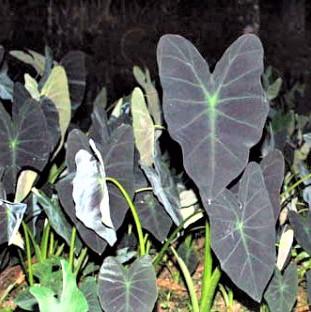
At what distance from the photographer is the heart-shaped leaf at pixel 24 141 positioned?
1547 millimetres

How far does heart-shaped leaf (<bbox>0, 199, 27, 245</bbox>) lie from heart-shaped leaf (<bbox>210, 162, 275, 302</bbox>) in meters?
Answer: 0.38

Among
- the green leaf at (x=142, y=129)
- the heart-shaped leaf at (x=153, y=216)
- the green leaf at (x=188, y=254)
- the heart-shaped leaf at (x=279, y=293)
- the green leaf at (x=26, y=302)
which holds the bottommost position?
the green leaf at (x=188, y=254)

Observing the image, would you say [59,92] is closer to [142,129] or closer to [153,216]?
[142,129]

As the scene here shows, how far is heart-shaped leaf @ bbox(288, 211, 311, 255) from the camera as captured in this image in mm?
1553

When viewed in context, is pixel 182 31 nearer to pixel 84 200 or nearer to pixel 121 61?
pixel 121 61

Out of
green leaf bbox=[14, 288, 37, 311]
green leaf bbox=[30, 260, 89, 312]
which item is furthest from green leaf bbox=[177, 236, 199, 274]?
green leaf bbox=[30, 260, 89, 312]

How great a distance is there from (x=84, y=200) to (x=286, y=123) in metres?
0.89

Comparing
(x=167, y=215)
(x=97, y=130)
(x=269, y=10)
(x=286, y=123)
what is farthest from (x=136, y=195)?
(x=269, y=10)

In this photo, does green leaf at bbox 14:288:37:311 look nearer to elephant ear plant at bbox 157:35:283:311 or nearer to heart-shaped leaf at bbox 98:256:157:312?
heart-shaped leaf at bbox 98:256:157:312

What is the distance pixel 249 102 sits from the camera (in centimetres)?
136

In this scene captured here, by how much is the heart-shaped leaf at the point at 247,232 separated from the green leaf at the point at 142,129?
26cm

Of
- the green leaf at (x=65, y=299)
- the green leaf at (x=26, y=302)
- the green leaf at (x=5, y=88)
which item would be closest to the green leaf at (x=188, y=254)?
the green leaf at (x=26, y=302)

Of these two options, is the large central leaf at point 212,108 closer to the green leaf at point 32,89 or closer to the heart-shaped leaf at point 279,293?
the heart-shaped leaf at point 279,293

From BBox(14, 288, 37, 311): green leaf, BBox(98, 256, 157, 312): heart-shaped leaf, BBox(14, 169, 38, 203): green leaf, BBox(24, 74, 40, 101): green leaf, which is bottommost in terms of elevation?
BBox(14, 288, 37, 311): green leaf
